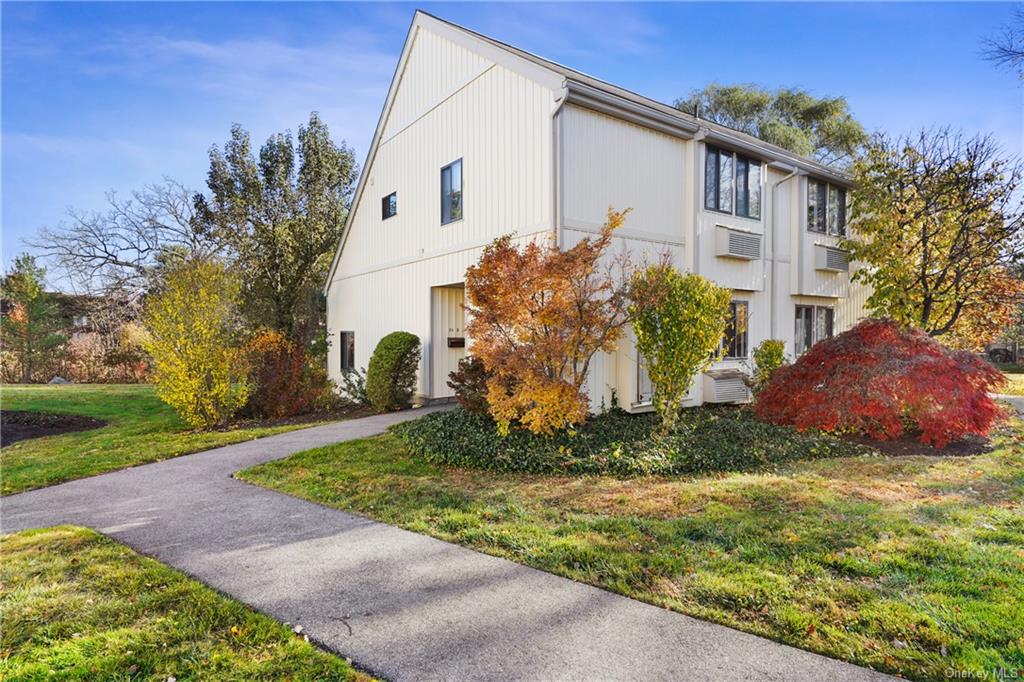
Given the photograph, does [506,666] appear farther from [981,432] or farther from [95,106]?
[95,106]

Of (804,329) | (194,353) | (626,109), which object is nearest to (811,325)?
(804,329)

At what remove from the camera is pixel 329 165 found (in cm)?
1944

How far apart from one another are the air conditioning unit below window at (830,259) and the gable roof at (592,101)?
6.17 feet

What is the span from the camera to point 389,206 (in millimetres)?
14219

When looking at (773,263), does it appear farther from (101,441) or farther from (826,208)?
(101,441)

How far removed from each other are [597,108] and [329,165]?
1321 centimetres

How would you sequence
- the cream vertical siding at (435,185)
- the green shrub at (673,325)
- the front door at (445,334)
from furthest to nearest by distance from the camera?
the front door at (445,334), the cream vertical siding at (435,185), the green shrub at (673,325)

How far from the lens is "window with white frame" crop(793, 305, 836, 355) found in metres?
14.1

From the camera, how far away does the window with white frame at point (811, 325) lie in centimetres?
1415

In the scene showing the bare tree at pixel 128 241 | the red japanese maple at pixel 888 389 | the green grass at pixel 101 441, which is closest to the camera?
the green grass at pixel 101 441

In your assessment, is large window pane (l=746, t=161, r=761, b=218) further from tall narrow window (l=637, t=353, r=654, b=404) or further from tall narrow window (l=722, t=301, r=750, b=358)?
tall narrow window (l=637, t=353, r=654, b=404)

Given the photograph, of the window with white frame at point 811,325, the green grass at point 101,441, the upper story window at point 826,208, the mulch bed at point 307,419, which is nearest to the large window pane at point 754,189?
the upper story window at point 826,208

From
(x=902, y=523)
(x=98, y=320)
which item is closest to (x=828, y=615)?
(x=902, y=523)

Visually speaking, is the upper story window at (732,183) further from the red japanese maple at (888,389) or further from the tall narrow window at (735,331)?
the red japanese maple at (888,389)
